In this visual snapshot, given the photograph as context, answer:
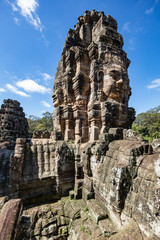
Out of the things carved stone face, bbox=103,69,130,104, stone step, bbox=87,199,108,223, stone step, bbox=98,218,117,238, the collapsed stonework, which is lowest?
stone step, bbox=98,218,117,238

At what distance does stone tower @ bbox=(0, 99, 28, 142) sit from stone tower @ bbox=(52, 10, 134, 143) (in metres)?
3.20

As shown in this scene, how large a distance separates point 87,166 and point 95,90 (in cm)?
389

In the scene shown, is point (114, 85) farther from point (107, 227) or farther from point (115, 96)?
point (107, 227)

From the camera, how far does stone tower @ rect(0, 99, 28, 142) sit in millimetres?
7495

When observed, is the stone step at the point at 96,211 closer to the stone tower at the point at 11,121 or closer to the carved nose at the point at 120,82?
the carved nose at the point at 120,82

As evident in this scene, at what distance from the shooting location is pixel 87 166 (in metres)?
4.70

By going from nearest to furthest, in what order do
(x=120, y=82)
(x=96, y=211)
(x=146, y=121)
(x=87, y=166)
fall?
1. (x=96, y=211)
2. (x=87, y=166)
3. (x=120, y=82)
4. (x=146, y=121)

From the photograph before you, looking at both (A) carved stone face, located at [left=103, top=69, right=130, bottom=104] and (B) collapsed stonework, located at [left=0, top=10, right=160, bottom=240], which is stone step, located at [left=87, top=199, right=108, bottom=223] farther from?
(A) carved stone face, located at [left=103, top=69, right=130, bottom=104]

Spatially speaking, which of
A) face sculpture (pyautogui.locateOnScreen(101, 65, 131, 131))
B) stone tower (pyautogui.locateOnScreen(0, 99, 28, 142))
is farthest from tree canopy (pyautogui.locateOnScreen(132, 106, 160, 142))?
stone tower (pyautogui.locateOnScreen(0, 99, 28, 142))

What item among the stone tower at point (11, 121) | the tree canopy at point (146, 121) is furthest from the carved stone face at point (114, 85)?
Result: the tree canopy at point (146, 121)

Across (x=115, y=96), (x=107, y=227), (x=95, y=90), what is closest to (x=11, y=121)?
(x=95, y=90)

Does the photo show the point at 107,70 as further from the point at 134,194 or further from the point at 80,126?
the point at 134,194

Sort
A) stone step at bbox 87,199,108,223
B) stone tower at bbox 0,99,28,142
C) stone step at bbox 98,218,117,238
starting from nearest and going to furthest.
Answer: stone step at bbox 98,218,117,238 < stone step at bbox 87,199,108,223 < stone tower at bbox 0,99,28,142

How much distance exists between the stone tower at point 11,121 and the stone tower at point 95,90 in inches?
126
